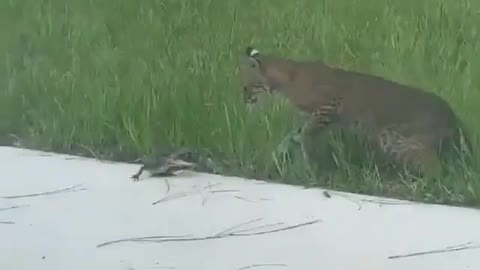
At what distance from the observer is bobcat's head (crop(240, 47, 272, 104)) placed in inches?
64.0

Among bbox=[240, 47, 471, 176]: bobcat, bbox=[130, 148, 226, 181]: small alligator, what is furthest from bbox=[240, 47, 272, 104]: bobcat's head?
bbox=[130, 148, 226, 181]: small alligator

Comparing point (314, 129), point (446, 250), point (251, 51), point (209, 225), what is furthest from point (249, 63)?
point (446, 250)

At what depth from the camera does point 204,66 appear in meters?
1.63

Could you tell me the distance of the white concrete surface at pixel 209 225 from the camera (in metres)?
1.52

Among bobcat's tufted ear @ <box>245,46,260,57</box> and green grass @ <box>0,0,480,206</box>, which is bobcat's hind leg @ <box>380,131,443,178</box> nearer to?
green grass @ <box>0,0,480,206</box>

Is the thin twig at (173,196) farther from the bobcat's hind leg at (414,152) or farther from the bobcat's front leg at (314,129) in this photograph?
the bobcat's hind leg at (414,152)

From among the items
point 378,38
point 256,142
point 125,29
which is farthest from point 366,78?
point 125,29

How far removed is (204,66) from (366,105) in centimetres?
25

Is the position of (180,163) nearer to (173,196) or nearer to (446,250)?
(173,196)

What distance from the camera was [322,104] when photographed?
1623 millimetres

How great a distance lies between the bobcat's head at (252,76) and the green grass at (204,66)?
0.04 feet

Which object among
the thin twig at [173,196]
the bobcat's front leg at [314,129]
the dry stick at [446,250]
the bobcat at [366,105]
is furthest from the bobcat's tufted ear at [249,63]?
the dry stick at [446,250]

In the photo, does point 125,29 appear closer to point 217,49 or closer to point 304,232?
point 217,49

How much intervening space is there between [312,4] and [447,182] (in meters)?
0.33
